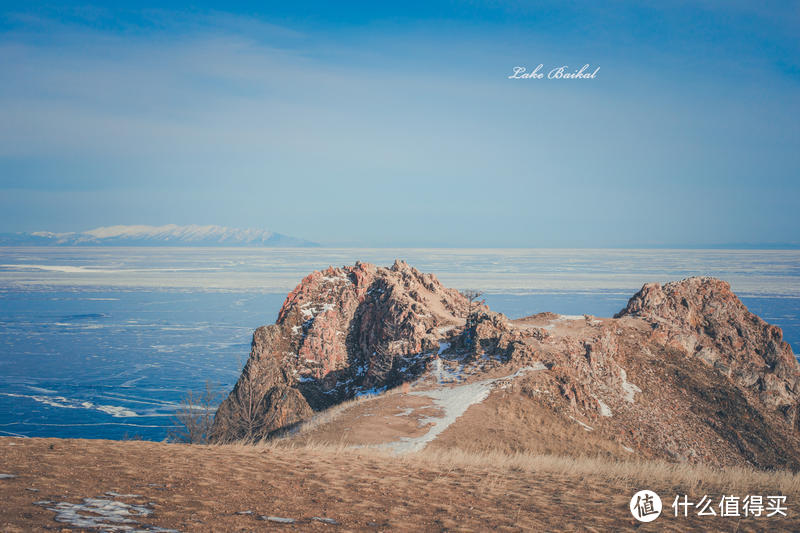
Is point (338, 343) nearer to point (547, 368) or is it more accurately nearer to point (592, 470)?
point (547, 368)

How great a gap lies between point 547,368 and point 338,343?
520 inches

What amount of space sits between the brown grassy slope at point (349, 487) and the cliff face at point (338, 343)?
12.0m

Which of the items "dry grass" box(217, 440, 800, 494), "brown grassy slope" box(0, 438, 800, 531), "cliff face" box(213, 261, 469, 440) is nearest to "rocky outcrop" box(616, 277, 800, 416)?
"cliff face" box(213, 261, 469, 440)

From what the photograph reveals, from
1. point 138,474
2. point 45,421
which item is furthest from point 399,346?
point 45,421

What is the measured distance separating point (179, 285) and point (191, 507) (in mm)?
144096

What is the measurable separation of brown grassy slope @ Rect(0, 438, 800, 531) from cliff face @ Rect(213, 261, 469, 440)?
12.0 meters

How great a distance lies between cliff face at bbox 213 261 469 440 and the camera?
27.0 m

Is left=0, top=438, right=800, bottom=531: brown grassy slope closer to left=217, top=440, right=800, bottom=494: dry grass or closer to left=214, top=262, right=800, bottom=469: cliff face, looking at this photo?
left=217, top=440, right=800, bottom=494: dry grass

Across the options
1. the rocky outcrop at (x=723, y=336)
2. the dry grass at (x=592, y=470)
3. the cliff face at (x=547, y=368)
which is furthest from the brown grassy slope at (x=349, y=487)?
the rocky outcrop at (x=723, y=336)

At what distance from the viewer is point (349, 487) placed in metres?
11.3

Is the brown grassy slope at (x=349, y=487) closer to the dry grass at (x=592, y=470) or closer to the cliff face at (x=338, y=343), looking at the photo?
the dry grass at (x=592, y=470)

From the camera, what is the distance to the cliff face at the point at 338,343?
26986 mm

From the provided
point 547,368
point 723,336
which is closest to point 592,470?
point 547,368

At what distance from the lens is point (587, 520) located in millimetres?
10320
